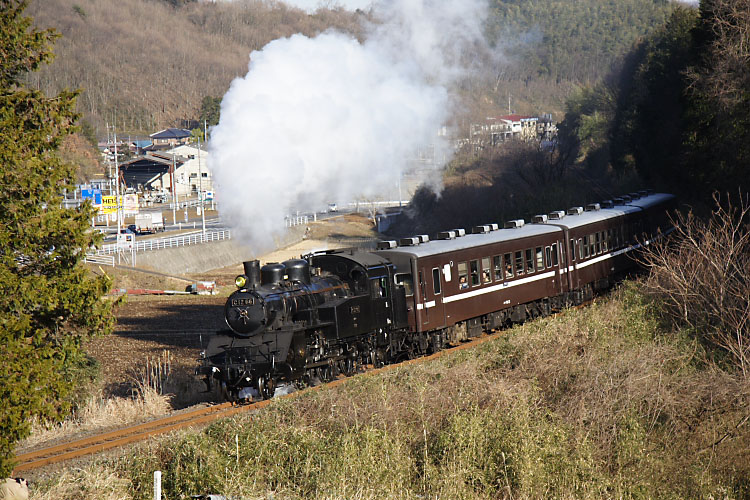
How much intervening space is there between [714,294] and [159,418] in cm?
1538

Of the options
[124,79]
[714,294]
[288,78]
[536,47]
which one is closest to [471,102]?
[536,47]

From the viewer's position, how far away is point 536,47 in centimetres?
14325

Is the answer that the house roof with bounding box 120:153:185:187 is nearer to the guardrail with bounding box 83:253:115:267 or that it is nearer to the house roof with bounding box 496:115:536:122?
the guardrail with bounding box 83:253:115:267

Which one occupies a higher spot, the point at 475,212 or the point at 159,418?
the point at 475,212

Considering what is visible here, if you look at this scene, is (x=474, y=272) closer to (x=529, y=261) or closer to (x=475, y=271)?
(x=475, y=271)

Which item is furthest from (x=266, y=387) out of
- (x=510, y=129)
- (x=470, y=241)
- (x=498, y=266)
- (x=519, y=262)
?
(x=510, y=129)

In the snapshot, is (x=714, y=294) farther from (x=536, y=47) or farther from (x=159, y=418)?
(x=536, y=47)

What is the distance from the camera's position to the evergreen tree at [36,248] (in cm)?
1238

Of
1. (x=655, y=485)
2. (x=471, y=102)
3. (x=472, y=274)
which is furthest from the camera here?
(x=471, y=102)

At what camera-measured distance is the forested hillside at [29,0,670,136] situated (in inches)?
4951

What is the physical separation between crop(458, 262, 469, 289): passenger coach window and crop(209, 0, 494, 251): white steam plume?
6.71 metres

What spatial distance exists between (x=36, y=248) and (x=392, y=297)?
433 inches

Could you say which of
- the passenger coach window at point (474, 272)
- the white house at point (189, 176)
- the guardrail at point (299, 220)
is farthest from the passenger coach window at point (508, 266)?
the white house at point (189, 176)

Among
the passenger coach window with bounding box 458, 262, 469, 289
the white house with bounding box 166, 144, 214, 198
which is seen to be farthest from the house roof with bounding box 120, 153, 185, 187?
the passenger coach window with bounding box 458, 262, 469, 289
